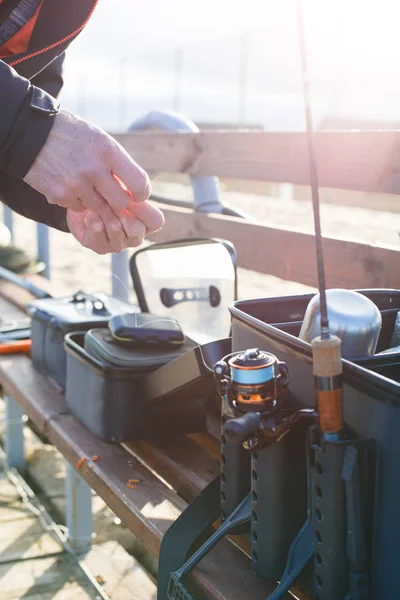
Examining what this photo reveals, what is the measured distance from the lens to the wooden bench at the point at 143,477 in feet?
3.63

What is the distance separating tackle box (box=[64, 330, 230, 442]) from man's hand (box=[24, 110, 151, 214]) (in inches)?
21.6

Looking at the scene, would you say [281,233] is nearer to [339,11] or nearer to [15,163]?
[339,11]

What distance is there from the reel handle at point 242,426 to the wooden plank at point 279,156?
1.12 meters

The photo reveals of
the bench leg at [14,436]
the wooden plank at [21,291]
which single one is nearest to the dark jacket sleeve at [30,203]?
the bench leg at [14,436]

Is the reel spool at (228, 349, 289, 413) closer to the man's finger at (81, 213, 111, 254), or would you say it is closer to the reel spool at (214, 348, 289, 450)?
the reel spool at (214, 348, 289, 450)

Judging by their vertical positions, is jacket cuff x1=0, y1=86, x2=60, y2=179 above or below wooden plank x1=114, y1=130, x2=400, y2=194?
below

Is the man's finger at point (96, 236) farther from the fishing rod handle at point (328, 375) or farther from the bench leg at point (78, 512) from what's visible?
the bench leg at point (78, 512)

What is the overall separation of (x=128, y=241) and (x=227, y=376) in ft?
1.04

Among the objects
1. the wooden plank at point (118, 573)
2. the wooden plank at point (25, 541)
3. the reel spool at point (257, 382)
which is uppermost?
the reel spool at point (257, 382)

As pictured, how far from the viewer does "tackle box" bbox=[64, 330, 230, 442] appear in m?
1.62

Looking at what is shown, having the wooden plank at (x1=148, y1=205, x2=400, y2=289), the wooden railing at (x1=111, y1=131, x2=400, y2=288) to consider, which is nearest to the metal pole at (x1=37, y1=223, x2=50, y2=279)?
the wooden railing at (x1=111, y1=131, x2=400, y2=288)

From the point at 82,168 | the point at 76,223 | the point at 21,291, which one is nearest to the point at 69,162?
the point at 82,168

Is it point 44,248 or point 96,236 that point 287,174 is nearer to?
point 96,236

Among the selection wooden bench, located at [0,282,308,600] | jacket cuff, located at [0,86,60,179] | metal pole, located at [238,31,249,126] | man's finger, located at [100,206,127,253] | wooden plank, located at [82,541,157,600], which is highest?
metal pole, located at [238,31,249,126]
